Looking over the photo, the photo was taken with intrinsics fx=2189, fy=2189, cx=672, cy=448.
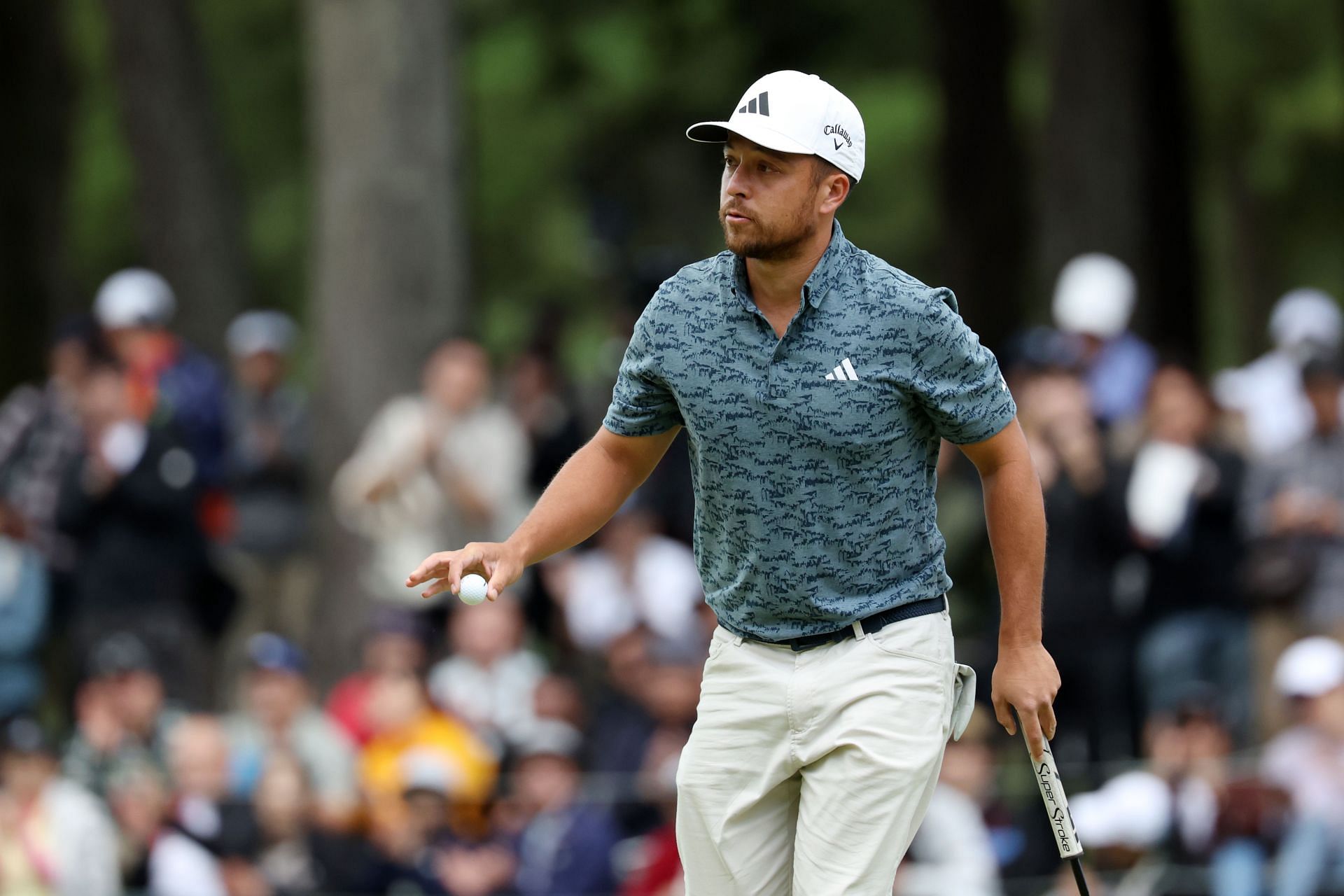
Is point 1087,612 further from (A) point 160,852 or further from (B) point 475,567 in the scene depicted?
(B) point 475,567

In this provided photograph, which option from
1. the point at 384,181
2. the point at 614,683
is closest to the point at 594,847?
the point at 614,683

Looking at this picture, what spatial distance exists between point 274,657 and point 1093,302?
449 centimetres

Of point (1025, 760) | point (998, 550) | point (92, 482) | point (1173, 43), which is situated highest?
point (1173, 43)

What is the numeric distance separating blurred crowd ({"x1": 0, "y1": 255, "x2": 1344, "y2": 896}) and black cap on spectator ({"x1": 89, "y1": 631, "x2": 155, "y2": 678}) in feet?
0.07

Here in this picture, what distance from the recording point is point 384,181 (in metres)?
13.5

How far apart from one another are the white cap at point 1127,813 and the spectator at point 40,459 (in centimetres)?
552

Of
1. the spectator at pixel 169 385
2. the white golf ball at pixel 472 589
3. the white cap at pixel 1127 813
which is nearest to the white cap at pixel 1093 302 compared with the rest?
the white cap at pixel 1127 813

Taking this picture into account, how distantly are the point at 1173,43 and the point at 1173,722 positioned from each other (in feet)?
30.8

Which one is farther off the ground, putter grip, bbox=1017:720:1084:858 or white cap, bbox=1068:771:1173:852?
putter grip, bbox=1017:720:1084:858

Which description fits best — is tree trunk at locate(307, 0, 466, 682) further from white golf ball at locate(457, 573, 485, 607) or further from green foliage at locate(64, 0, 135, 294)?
green foliage at locate(64, 0, 135, 294)

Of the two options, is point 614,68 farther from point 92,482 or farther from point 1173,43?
point 92,482

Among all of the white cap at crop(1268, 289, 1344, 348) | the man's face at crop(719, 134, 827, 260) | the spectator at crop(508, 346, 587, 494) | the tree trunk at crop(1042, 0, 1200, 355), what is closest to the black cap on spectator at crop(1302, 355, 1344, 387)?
the white cap at crop(1268, 289, 1344, 348)

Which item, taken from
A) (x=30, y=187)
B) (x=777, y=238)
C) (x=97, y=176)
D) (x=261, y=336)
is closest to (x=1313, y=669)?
(x=777, y=238)

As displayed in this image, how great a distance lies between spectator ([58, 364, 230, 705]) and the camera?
11.2 metres
